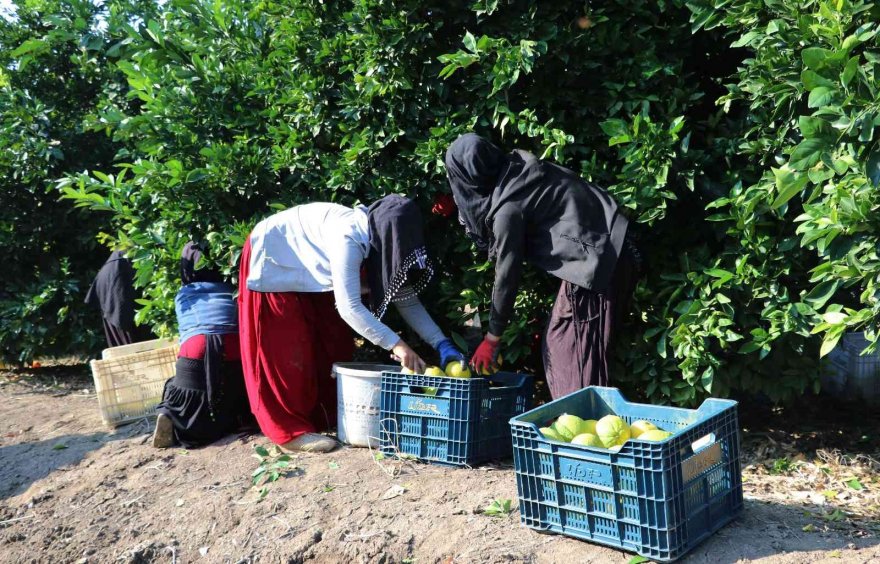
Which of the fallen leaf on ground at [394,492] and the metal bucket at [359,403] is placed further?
the metal bucket at [359,403]

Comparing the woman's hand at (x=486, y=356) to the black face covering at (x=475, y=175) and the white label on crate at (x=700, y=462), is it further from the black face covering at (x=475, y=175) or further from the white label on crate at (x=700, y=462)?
the white label on crate at (x=700, y=462)

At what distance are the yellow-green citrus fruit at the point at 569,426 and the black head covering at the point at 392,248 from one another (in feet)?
4.22

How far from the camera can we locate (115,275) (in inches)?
257

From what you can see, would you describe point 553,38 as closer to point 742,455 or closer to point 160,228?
point 742,455

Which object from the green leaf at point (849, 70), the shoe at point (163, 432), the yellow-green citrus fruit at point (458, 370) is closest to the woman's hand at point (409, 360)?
the yellow-green citrus fruit at point (458, 370)

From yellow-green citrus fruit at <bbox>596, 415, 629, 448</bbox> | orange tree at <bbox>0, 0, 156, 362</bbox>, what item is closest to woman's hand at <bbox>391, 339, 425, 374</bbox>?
yellow-green citrus fruit at <bbox>596, 415, 629, 448</bbox>

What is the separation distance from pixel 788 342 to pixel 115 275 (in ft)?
16.9

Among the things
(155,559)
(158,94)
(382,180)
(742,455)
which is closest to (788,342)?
(742,455)

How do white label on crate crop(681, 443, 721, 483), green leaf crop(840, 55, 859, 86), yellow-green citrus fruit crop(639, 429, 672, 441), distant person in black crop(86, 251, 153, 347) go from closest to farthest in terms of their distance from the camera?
1. green leaf crop(840, 55, 859, 86)
2. white label on crate crop(681, 443, 721, 483)
3. yellow-green citrus fruit crop(639, 429, 672, 441)
4. distant person in black crop(86, 251, 153, 347)

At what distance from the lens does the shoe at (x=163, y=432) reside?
5031 millimetres

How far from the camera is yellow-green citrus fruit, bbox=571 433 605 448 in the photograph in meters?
3.21

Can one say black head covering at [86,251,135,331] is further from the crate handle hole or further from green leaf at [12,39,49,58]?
the crate handle hole

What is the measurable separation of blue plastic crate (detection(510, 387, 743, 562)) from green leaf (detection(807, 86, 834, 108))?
1.27 metres

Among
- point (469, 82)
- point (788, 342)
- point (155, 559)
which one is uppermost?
point (469, 82)
